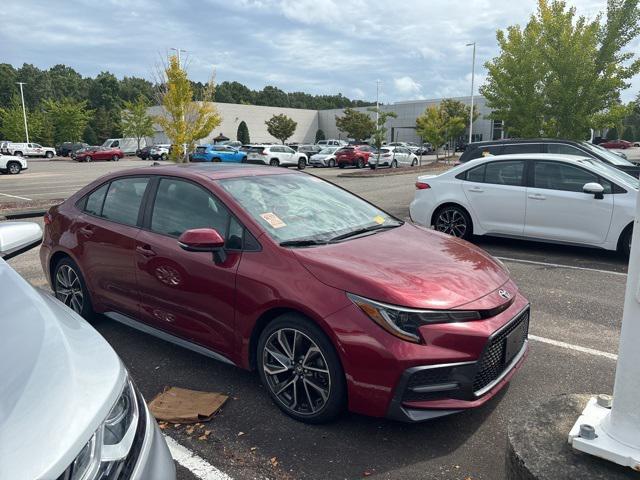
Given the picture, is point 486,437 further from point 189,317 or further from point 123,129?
point 123,129

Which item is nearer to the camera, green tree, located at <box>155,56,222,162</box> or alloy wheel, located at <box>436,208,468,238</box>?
alloy wheel, located at <box>436,208,468,238</box>

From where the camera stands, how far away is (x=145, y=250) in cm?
393

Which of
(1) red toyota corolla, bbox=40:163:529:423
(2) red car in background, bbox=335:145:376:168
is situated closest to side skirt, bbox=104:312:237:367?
(1) red toyota corolla, bbox=40:163:529:423

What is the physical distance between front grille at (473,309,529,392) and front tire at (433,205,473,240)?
525 centimetres

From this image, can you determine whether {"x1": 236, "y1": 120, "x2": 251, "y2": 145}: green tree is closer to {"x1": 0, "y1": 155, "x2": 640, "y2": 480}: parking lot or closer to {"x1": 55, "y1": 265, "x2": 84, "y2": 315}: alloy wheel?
{"x1": 55, "y1": 265, "x2": 84, "y2": 315}: alloy wheel

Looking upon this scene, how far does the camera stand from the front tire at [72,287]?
4652 mm

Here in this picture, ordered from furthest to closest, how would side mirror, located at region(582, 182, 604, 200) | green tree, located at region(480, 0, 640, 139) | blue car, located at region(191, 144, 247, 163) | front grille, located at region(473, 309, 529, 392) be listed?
blue car, located at region(191, 144, 247, 163) < green tree, located at region(480, 0, 640, 139) < side mirror, located at region(582, 182, 604, 200) < front grille, located at region(473, 309, 529, 392)

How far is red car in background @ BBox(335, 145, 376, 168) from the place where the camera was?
33906mm

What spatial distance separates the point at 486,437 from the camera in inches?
118

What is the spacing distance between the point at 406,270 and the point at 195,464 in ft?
5.35

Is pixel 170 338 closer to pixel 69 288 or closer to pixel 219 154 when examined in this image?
pixel 69 288

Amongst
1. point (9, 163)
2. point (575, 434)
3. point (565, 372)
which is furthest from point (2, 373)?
point (9, 163)

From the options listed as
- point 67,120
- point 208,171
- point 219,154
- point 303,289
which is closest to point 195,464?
point 303,289

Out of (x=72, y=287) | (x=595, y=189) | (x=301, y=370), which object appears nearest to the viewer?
(x=301, y=370)
